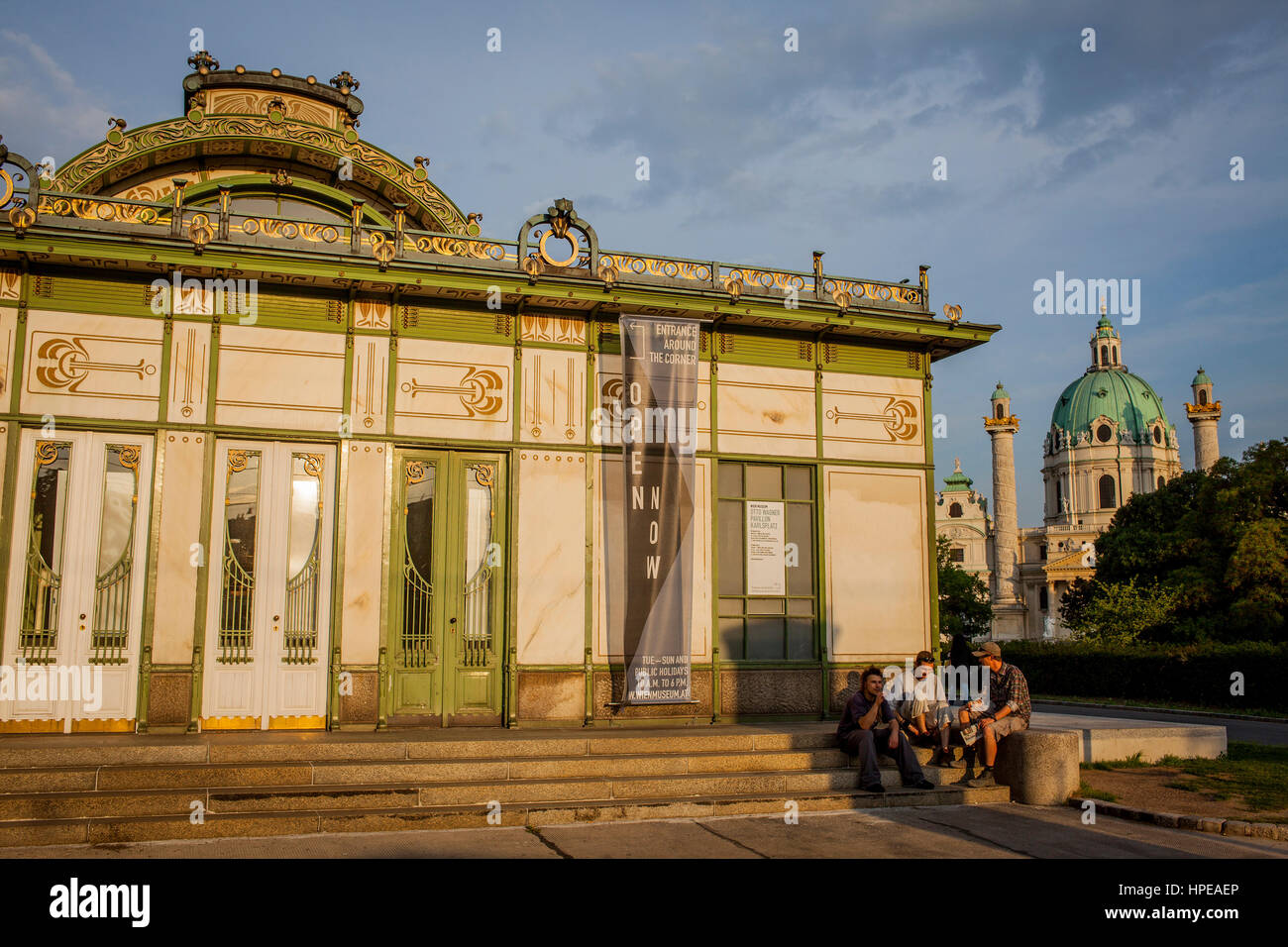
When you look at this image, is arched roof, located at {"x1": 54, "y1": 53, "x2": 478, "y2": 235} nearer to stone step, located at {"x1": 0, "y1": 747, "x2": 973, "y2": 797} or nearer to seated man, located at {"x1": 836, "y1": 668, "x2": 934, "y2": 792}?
stone step, located at {"x1": 0, "y1": 747, "x2": 973, "y2": 797}

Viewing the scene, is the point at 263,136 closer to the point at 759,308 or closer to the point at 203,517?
the point at 203,517

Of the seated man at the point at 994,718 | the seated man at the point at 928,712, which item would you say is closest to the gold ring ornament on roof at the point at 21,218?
the seated man at the point at 928,712

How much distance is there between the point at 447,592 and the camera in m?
12.7

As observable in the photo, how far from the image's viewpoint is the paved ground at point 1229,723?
19656 mm

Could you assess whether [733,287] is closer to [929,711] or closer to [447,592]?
[447,592]

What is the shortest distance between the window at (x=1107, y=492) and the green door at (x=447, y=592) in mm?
124639

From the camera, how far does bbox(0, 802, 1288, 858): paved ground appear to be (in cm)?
836

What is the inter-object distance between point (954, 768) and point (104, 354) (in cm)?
1090

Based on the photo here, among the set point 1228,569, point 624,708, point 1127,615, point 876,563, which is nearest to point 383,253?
point 624,708

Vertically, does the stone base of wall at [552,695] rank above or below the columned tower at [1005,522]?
below

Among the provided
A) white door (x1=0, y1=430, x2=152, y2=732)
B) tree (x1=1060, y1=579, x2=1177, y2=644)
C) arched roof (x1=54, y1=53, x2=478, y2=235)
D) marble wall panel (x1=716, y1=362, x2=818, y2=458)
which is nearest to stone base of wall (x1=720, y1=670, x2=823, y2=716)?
marble wall panel (x1=716, y1=362, x2=818, y2=458)

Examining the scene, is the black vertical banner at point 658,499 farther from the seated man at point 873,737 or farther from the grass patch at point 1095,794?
the grass patch at point 1095,794
